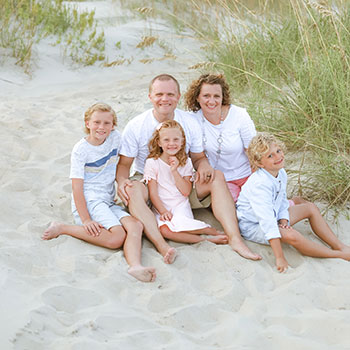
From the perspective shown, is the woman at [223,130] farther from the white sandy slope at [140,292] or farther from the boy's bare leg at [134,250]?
the boy's bare leg at [134,250]

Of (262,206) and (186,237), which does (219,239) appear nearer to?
(186,237)

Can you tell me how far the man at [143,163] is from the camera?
3.35 m

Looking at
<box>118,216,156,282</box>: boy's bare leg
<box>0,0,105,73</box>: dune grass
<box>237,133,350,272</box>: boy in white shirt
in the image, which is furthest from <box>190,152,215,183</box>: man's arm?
<box>0,0,105,73</box>: dune grass

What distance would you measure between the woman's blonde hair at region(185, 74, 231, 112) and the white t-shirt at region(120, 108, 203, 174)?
0.31 ft

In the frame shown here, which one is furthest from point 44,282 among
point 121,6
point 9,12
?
point 121,6

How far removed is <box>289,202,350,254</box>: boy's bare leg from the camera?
335cm

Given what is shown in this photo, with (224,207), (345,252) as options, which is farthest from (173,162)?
(345,252)

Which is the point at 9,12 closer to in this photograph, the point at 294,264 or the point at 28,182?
the point at 28,182

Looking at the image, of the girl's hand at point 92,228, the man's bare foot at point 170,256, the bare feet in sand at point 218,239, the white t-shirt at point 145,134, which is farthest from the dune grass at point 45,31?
the man's bare foot at point 170,256

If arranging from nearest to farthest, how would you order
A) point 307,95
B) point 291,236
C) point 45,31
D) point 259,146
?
1. point 291,236
2. point 259,146
3. point 307,95
4. point 45,31

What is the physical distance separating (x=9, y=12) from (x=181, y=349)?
5478 millimetres

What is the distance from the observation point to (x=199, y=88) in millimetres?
3623

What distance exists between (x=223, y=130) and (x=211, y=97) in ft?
0.77

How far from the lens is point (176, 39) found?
7836 mm
